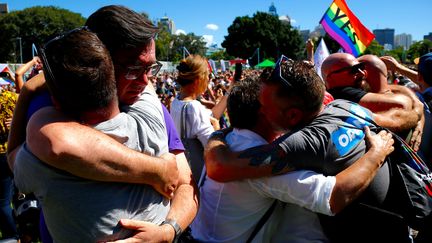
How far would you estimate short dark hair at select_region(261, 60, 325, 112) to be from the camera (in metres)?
1.71

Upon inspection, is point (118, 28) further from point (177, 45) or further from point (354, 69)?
point (177, 45)

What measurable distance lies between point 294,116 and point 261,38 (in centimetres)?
7777

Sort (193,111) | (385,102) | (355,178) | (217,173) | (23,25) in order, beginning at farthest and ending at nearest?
1. (23,25)
2. (193,111)
3. (385,102)
4. (217,173)
5. (355,178)

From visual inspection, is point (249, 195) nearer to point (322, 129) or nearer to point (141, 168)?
point (322, 129)

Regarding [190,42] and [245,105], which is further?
[190,42]

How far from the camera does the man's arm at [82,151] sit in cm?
123

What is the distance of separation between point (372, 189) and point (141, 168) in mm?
1128

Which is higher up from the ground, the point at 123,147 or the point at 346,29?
the point at 346,29

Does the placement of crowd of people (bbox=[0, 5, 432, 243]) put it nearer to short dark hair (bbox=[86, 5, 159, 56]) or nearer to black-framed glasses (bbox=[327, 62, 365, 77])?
short dark hair (bbox=[86, 5, 159, 56])

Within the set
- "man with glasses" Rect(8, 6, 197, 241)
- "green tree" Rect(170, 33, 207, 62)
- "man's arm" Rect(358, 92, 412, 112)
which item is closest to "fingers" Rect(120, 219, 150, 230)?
"man with glasses" Rect(8, 6, 197, 241)

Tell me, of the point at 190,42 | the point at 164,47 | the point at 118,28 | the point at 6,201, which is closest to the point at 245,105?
the point at 118,28

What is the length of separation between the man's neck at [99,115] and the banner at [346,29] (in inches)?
210

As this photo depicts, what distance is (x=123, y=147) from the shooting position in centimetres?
135

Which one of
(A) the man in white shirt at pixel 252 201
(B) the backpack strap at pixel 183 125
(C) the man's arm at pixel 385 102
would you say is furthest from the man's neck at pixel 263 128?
(B) the backpack strap at pixel 183 125
